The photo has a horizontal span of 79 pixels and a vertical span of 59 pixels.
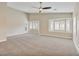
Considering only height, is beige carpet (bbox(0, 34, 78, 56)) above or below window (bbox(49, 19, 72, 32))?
below

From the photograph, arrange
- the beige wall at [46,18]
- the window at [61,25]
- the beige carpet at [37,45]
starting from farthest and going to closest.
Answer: the beige carpet at [37,45]
the beige wall at [46,18]
the window at [61,25]

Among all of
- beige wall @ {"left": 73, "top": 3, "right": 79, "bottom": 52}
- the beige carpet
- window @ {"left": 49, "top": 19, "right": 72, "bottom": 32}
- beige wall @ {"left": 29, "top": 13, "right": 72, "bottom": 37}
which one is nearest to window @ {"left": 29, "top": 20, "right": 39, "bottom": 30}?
beige wall @ {"left": 29, "top": 13, "right": 72, "bottom": 37}

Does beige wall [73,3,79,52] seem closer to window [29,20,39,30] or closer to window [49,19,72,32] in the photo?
window [49,19,72,32]

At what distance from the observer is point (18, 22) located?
3420 millimetres

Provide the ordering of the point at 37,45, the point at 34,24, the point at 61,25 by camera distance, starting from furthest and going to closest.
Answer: the point at 37,45 → the point at 34,24 → the point at 61,25

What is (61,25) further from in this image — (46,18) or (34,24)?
(34,24)

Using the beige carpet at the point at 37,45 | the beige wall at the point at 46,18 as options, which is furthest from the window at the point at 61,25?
the beige carpet at the point at 37,45

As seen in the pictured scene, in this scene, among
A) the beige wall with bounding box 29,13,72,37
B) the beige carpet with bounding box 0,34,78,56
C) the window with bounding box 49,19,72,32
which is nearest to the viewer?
the window with bounding box 49,19,72,32

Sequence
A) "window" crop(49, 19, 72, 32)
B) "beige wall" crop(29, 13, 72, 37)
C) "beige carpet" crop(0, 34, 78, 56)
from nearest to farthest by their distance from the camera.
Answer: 1. "window" crop(49, 19, 72, 32)
2. "beige wall" crop(29, 13, 72, 37)
3. "beige carpet" crop(0, 34, 78, 56)

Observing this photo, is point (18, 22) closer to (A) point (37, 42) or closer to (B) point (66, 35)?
(A) point (37, 42)

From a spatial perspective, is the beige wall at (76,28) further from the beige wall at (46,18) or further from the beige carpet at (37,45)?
the beige wall at (46,18)

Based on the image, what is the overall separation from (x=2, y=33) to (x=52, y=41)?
2503 millimetres

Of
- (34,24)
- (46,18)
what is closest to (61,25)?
(46,18)

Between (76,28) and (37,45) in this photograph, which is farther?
(37,45)
